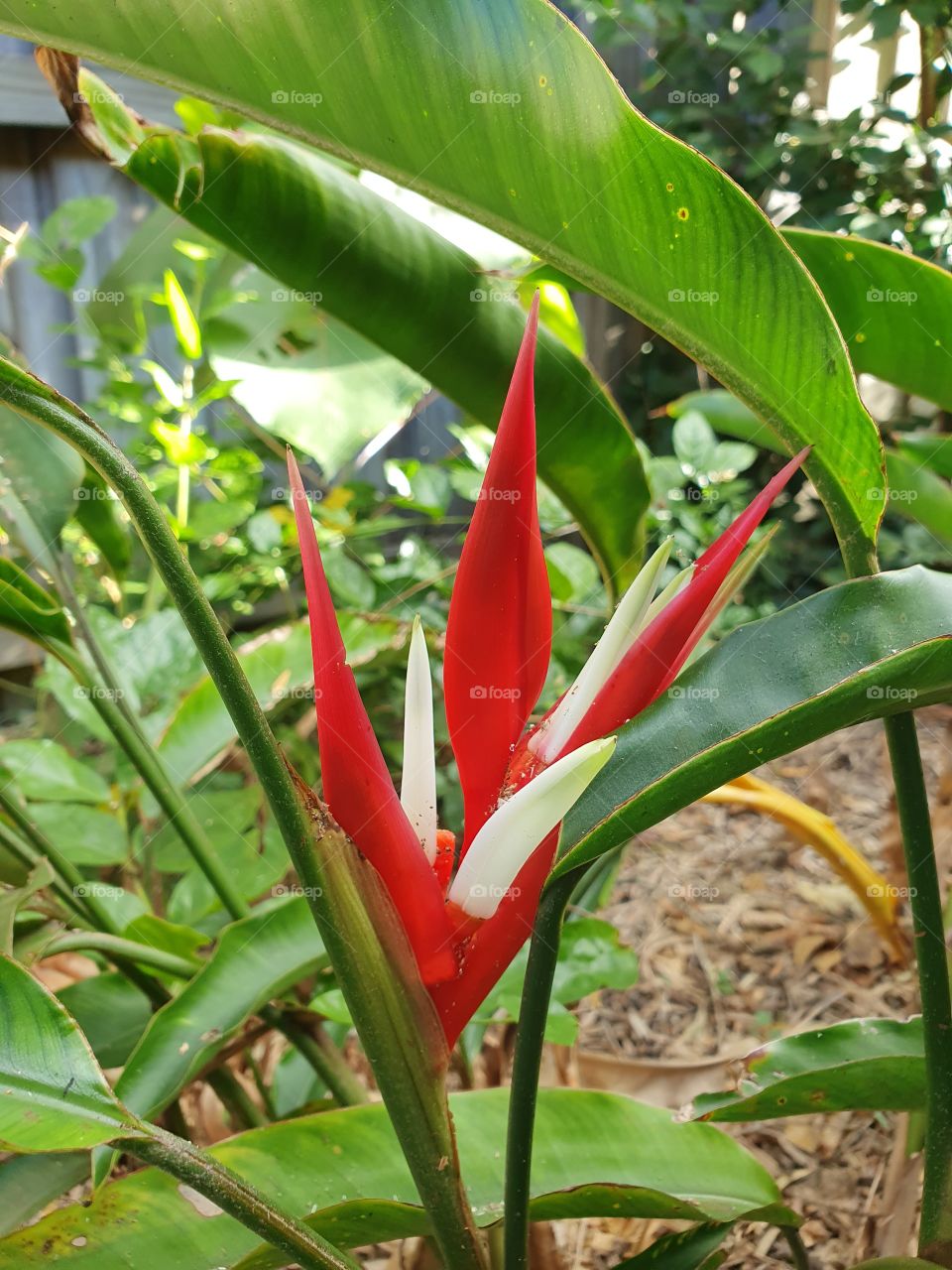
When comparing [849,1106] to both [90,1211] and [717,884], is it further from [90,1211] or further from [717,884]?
[717,884]

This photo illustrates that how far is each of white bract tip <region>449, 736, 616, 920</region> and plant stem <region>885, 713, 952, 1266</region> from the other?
17 cm

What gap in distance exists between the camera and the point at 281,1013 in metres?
0.61

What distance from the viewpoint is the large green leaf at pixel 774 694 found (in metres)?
0.32

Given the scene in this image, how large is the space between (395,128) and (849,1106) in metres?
0.53

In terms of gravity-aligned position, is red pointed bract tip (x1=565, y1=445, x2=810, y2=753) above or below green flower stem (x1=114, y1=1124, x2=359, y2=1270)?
above

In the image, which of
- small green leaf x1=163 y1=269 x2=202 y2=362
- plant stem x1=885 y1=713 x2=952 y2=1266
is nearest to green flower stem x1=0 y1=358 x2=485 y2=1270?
plant stem x1=885 y1=713 x2=952 y2=1266

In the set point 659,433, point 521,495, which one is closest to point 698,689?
point 521,495

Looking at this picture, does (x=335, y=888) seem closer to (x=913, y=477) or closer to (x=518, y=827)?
(x=518, y=827)

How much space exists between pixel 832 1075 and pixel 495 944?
218 millimetres

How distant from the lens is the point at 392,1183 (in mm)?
508

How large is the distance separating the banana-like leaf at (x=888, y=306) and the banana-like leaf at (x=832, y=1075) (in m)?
0.37

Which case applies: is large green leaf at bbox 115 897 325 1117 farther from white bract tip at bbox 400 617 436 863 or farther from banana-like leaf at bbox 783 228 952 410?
banana-like leaf at bbox 783 228 952 410

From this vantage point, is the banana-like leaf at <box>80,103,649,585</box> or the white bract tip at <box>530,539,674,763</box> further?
the banana-like leaf at <box>80,103,649,585</box>

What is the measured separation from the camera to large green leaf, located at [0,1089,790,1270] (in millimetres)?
454
